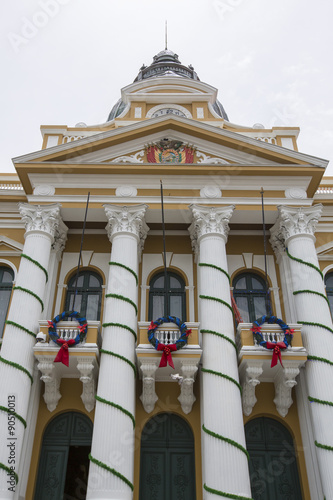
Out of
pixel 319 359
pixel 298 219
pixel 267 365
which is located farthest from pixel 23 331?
pixel 298 219

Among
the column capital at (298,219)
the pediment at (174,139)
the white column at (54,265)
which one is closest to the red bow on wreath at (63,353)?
the white column at (54,265)

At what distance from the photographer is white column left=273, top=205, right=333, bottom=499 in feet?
44.4

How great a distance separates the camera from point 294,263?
1645cm

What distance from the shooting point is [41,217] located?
56.3 ft

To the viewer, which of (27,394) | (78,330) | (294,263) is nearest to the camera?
(27,394)

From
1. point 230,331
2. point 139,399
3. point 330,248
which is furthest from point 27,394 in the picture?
point 330,248

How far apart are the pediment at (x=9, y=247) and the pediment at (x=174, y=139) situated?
118 inches

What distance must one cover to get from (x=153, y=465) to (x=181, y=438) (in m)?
1.18

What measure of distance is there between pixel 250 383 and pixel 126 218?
6894mm

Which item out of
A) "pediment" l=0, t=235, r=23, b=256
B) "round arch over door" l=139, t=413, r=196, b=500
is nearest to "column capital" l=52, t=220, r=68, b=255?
"pediment" l=0, t=235, r=23, b=256

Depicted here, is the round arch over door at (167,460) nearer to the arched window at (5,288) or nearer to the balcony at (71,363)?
the balcony at (71,363)

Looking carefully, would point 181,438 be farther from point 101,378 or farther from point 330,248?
point 330,248

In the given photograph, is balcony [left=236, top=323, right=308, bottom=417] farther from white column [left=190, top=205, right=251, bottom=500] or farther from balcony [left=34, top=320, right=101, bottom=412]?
balcony [left=34, top=320, right=101, bottom=412]

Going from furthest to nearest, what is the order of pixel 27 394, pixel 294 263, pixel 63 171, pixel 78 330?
pixel 63 171, pixel 294 263, pixel 78 330, pixel 27 394
